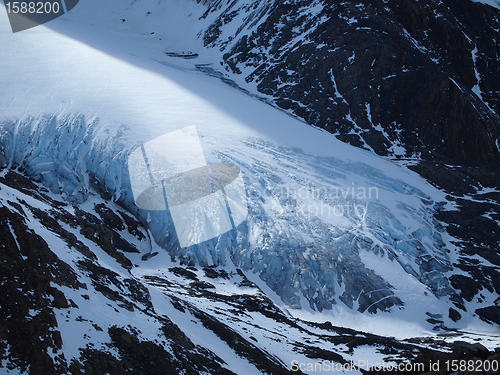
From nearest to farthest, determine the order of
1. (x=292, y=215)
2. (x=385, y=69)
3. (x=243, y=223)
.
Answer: (x=243, y=223) → (x=292, y=215) → (x=385, y=69)

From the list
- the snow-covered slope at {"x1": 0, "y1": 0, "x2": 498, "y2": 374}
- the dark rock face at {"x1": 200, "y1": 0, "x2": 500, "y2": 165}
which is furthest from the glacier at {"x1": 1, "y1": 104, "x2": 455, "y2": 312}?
the dark rock face at {"x1": 200, "y1": 0, "x2": 500, "y2": 165}

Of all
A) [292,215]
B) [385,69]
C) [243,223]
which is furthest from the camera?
[385,69]

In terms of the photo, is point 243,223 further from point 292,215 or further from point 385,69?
point 385,69

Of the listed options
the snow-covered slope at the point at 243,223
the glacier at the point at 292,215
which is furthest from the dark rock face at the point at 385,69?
the glacier at the point at 292,215

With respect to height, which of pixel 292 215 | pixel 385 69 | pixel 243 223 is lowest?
pixel 243 223

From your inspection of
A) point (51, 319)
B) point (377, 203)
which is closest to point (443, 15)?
point (377, 203)

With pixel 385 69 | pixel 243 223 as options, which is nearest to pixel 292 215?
pixel 243 223

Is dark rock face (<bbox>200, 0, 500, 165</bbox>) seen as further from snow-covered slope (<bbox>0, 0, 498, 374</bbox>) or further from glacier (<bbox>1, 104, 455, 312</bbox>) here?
glacier (<bbox>1, 104, 455, 312</bbox>)

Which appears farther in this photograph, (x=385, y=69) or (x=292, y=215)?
(x=385, y=69)

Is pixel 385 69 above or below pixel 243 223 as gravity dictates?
above
